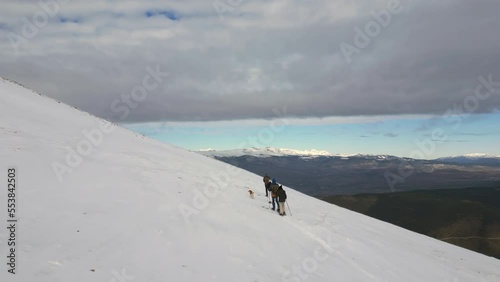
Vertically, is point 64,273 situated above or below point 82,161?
below

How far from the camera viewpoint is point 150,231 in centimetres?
1230

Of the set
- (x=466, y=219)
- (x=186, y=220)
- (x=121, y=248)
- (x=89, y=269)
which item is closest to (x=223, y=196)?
(x=186, y=220)

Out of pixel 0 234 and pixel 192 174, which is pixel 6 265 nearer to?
pixel 0 234

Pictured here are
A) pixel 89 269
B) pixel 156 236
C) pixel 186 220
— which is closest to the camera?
pixel 89 269

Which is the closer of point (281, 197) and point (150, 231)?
point (150, 231)

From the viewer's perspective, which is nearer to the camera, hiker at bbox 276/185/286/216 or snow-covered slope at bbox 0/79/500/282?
snow-covered slope at bbox 0/79/500/282

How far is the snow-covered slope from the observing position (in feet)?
33.2

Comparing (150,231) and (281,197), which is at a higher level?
(281,197)

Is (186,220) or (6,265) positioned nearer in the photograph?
(6,265)

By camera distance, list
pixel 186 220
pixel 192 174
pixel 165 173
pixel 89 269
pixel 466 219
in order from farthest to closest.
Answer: pixel 466 219 → pixel 192 174 → pixel 165 173 → pixel 186 220 → pixel 89 269

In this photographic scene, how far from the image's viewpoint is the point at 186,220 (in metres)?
Result: 14.1

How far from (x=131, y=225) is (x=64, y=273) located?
3.36 metres

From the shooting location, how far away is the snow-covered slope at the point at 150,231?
398 inches

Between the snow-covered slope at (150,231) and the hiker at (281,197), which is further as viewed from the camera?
the hiker at (281,197)
